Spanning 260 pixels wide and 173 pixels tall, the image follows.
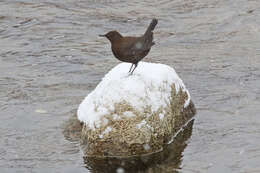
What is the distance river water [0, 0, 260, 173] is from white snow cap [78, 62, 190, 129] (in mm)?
493

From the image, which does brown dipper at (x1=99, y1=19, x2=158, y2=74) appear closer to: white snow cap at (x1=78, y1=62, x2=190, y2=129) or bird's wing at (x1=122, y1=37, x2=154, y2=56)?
bird's wing at (x1=122, y1=37, x2=154, y2=56)

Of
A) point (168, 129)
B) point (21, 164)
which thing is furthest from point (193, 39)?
point (21, 164)

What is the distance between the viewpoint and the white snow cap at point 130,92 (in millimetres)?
6578

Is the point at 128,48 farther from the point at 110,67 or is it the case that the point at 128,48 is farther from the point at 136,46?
the point at 110,67

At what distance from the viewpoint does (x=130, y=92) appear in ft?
21.7

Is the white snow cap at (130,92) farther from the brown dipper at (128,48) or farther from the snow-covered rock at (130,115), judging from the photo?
the brown dipper at (128,48)

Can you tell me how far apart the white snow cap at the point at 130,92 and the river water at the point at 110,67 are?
493 millimetres

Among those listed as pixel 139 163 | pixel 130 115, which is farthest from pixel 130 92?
pixel 139 163

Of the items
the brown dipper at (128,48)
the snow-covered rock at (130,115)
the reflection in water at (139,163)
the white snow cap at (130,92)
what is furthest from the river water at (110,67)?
the brown dipper at (128,48)

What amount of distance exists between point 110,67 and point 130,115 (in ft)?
11.9

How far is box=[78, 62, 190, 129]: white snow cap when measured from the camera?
6578 millimetres

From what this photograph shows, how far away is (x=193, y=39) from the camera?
11.3m

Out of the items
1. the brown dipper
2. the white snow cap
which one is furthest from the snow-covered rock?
the brown dipper

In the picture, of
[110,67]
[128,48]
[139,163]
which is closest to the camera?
[139,163]
